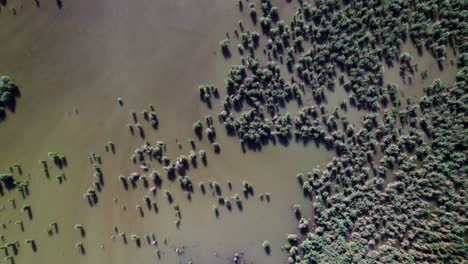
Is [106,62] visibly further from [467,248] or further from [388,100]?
[467,248]

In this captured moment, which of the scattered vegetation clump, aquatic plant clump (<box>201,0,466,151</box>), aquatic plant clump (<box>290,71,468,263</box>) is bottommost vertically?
aquatic plant clump (<box>290,71,468,263</box>)

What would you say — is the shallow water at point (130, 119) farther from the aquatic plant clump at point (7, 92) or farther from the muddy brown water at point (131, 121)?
the aquatic plant clump at point (7, 92)

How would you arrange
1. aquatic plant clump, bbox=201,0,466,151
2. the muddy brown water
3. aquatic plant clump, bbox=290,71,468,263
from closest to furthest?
1. aquatic plant clump, bbox=290,71,468,263
2. aquatic plant clump, bbox=201,0,466,151
3. the muddy brown water

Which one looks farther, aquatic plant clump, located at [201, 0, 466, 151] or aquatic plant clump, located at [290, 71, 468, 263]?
aquatic plant clump, located at [201, 0, 466, 151]

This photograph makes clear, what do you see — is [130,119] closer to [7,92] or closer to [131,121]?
[131,121]

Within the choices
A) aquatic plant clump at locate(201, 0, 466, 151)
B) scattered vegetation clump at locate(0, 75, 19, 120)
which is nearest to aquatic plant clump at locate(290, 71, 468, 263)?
aquatic plant clump at locate(201, 0, 466, 151)

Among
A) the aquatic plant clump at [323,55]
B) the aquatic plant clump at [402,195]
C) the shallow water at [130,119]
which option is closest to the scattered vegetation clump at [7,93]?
the shallow water at [130,119]

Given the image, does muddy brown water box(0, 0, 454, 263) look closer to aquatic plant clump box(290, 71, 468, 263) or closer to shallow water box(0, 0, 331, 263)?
shallow water box(0, 0, 331, 263)

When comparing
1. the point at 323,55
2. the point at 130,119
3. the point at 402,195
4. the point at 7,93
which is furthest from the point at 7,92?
the point at 402,195
